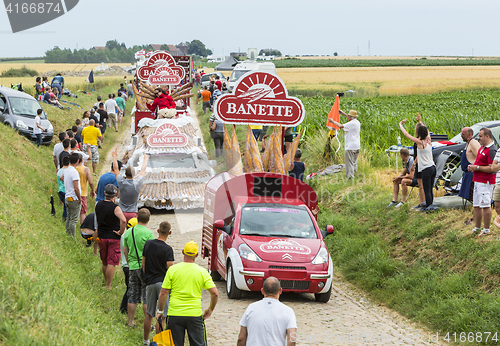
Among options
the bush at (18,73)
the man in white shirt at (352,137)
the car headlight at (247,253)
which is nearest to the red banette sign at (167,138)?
the man in white shirt at (352,137)

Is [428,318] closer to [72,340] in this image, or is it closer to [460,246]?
[460,246]

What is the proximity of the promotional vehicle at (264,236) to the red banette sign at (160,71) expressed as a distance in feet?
43.4

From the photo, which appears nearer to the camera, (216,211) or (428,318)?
(428,318)

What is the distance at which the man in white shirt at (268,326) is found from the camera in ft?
16.9

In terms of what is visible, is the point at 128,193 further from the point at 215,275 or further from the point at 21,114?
the point at 21,114

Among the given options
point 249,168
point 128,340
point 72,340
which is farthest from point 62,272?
point 249,168

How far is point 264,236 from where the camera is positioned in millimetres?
9375

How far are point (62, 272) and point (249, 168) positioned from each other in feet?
18.3

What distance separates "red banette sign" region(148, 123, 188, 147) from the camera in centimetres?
1672

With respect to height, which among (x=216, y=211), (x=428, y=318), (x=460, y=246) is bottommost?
(x=428, y=318)

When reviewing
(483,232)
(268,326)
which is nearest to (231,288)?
(268,326)

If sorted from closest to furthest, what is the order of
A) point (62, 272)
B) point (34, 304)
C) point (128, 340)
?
point (34, 304) < point (128, 340) < point (62, 272)

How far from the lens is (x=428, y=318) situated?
852 cm

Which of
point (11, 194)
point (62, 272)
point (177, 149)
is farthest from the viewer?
point (177, 149)
